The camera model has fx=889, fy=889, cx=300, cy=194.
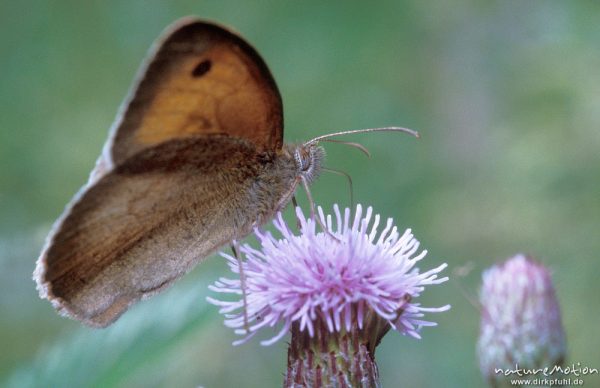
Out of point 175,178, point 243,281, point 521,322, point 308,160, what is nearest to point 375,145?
point 308,160

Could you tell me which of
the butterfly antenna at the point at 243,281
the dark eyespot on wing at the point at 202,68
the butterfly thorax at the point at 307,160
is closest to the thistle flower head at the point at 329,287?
the butterfly antenna at the point at 243,281

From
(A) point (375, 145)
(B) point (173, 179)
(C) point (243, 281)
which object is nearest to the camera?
(C) point (243, 281)

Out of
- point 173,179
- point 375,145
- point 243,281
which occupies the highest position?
point 375,145

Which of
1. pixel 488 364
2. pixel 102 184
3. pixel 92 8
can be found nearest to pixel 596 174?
pixel 488 364

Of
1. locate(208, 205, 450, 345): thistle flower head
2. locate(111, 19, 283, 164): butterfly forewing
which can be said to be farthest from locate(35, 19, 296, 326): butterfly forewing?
locate(208, 205, 450, 345): thistle flower head

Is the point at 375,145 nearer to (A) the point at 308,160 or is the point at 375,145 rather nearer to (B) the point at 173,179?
(A) the point at 308,160

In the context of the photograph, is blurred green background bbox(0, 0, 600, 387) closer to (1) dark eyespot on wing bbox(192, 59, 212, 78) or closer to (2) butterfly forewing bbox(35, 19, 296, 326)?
(2) butterfly forewing bbox(35, 19, 296, 326)

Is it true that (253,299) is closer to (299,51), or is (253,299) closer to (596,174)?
(596,174)

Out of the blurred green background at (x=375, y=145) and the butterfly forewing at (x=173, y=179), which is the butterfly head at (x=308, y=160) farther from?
the blurred green background at (x=375, y=145)
